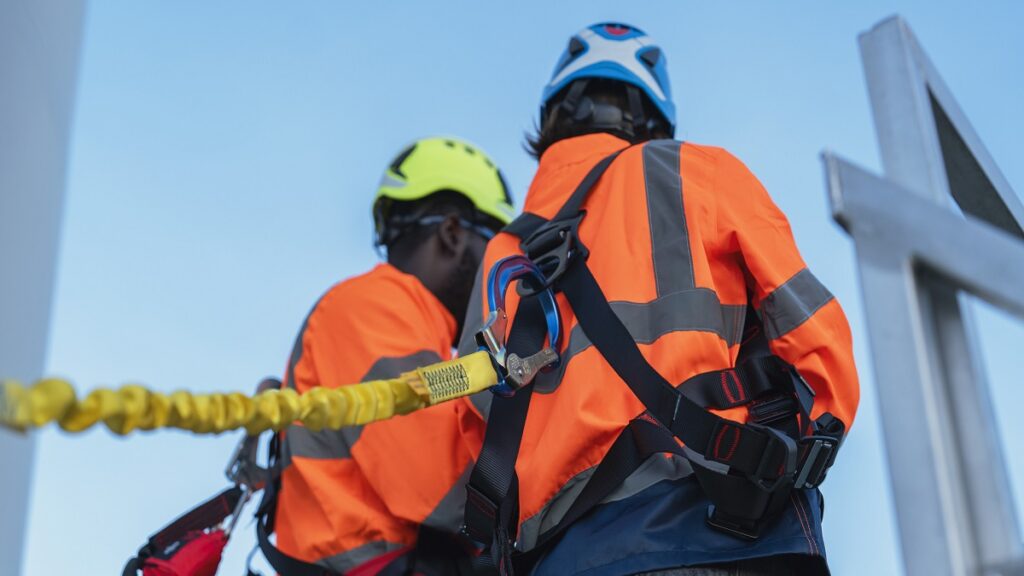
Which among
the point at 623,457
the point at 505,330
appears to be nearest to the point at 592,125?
the point at 505,330

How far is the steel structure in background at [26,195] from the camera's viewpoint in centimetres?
157

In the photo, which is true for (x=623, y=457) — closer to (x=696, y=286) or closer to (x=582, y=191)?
(x=696, y=286)

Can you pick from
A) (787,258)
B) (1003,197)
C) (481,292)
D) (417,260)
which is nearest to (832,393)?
(787,258)

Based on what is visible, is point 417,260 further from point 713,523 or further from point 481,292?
point 713,523

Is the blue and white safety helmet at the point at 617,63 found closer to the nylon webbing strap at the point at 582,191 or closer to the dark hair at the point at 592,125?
the dark hair at the point at 592,125

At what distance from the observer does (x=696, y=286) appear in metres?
2.61

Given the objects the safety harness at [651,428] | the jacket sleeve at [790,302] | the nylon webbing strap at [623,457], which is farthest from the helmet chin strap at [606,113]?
the nylon webbing strap at [623,457]

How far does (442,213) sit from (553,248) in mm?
1982

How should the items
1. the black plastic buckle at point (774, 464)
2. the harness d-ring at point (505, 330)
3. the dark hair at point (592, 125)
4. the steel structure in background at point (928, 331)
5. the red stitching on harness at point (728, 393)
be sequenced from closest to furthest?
1. the steel structure in background at point (928, 331)
2. the black plastic buckle at point (774, 464)
3. the red stitching on harness at point (728, 393)
4. the harness d-ring at point (505, 330)
5. the dark hair at point (592, 125)

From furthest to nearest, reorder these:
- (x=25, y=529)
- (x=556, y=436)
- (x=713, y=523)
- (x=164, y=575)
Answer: (x=164, y=575) → (x=556, y=436) → (x=713, y=523) → (x=25, y=529)

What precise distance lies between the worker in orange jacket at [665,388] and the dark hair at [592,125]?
1.60ft

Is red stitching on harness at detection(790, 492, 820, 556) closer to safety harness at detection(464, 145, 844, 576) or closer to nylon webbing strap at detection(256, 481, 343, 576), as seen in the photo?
safety harness at detection(464, 145, 844, 576)

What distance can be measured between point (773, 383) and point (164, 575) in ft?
7.67

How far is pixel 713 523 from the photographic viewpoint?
7.77ft
